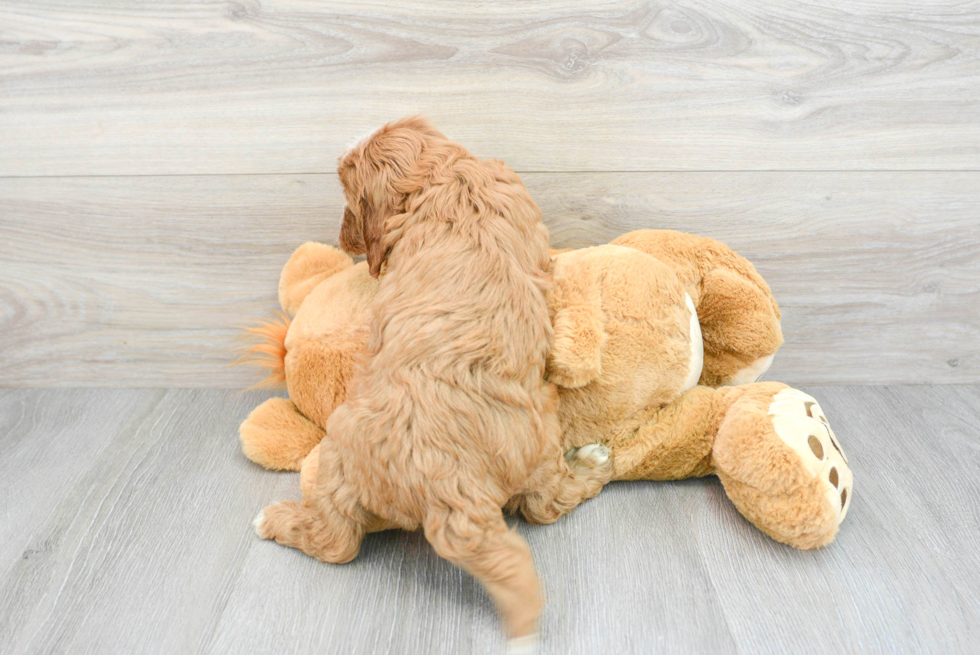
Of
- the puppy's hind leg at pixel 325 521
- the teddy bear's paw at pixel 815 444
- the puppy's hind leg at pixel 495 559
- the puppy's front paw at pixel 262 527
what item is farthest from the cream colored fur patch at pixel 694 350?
the puppy's front paw at pixel 262 527

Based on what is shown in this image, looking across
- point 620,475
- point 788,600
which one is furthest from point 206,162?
point 788,600

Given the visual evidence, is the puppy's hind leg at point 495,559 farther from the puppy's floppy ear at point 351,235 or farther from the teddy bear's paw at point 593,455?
the puppy's floppy ear at point 351,235

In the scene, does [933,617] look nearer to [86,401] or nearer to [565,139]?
[565,139]

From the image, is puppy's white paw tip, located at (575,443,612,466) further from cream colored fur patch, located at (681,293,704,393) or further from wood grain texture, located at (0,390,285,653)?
wood grain texture, located at (0,390,285,653)

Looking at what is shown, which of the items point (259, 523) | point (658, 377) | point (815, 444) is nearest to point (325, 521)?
point (259, 523)

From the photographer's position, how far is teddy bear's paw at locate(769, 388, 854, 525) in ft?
2.65

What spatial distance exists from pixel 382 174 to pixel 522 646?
21.7 inches

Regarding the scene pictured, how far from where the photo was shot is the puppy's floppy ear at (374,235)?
824mm

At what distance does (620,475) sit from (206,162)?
80cm

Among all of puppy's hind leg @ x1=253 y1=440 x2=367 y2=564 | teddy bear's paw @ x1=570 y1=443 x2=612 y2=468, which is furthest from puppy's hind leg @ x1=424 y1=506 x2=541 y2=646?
teddy bear's paw @ x1=570 y1=443 x2=612 y2=468

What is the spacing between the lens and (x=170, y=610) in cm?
77

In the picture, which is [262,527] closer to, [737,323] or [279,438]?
[279,438]

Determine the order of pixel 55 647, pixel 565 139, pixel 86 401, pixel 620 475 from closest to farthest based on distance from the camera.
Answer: pixel 55 647, pixel 620 475, pixel 565 139, pixel 86 401

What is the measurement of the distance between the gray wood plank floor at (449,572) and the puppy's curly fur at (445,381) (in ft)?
0.22
